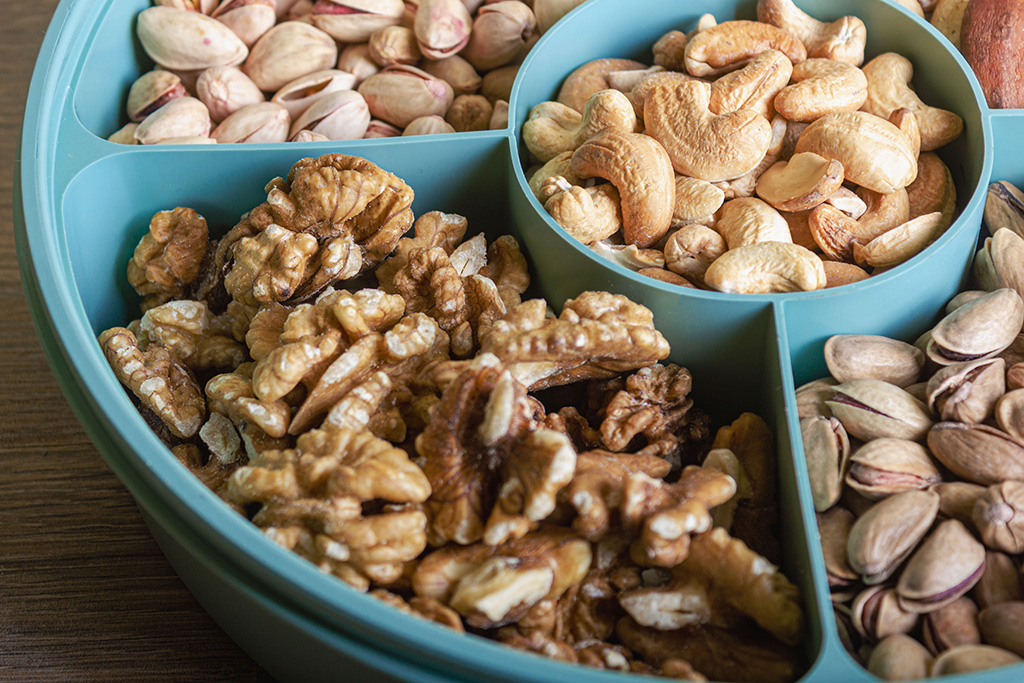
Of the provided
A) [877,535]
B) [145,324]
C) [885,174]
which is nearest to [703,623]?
[877,535]

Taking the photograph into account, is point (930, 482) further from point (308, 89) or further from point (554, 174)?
point (308, 89)

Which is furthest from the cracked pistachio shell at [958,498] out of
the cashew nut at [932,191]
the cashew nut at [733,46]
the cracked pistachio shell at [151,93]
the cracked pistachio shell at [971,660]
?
the cracked pistachio shell at [151,93]

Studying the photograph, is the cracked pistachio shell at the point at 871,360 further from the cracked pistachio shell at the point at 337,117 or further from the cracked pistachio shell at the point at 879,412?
the cracked pistachio shell at the point at 337,117

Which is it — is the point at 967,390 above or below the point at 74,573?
above

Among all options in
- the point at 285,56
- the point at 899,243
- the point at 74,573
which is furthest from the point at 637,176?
the point at 74,573

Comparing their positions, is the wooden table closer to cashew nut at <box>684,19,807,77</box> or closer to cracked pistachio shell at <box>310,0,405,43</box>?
cracked pistachio shell at <box>310,0,405,43</box>

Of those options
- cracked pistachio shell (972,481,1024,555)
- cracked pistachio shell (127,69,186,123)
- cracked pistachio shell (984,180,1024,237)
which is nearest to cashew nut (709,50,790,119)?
cracked pistachio shell (984,180,1024,237)
